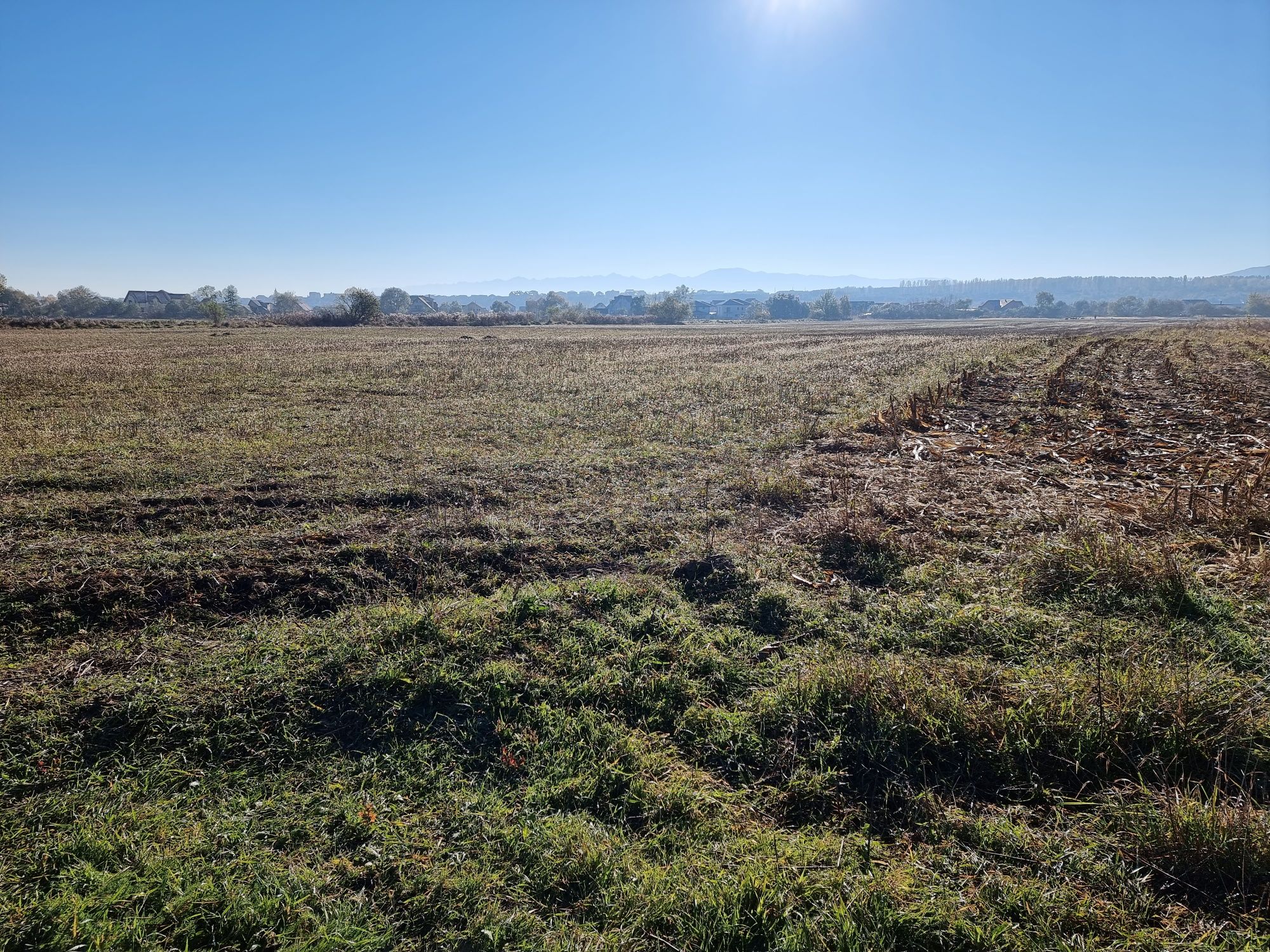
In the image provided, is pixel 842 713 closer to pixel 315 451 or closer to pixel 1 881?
pixel 1 881

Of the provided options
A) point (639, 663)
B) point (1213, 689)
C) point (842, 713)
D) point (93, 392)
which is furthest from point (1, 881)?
point (93, 392)

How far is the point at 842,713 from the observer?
4.32 meters

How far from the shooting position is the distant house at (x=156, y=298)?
143 metres

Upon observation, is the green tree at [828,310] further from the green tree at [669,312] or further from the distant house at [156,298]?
the distant house at [156,298]

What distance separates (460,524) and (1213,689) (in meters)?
7.14

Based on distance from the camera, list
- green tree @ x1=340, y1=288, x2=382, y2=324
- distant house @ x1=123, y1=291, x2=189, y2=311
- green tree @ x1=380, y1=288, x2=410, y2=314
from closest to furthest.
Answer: green tree @ x1=340, y1=288, x2=382, y2=324, distant house @ x1=123, y1=291, x2=189, y2=311, green tree @ x1=380, y1=288, x2=410, y2=314

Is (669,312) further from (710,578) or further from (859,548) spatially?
(710,578)

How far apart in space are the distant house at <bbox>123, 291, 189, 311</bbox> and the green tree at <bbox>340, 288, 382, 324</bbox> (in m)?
91.2

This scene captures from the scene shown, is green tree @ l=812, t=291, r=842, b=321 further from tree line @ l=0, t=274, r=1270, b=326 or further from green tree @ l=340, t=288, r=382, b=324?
green tree @ l=340, t=288, r=382, b=324

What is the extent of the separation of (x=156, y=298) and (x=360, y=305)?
109451mm

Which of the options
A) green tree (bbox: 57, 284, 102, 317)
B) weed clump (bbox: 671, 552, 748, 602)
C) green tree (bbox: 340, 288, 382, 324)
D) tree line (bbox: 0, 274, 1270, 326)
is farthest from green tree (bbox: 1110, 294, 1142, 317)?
green tree (bbox: 57, 284, 102, 317)

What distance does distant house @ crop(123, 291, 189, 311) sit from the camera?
5625 inches

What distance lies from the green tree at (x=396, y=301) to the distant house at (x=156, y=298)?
46863 mm

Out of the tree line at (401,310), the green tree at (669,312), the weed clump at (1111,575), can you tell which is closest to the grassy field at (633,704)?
the weed clump at (1111,575)
